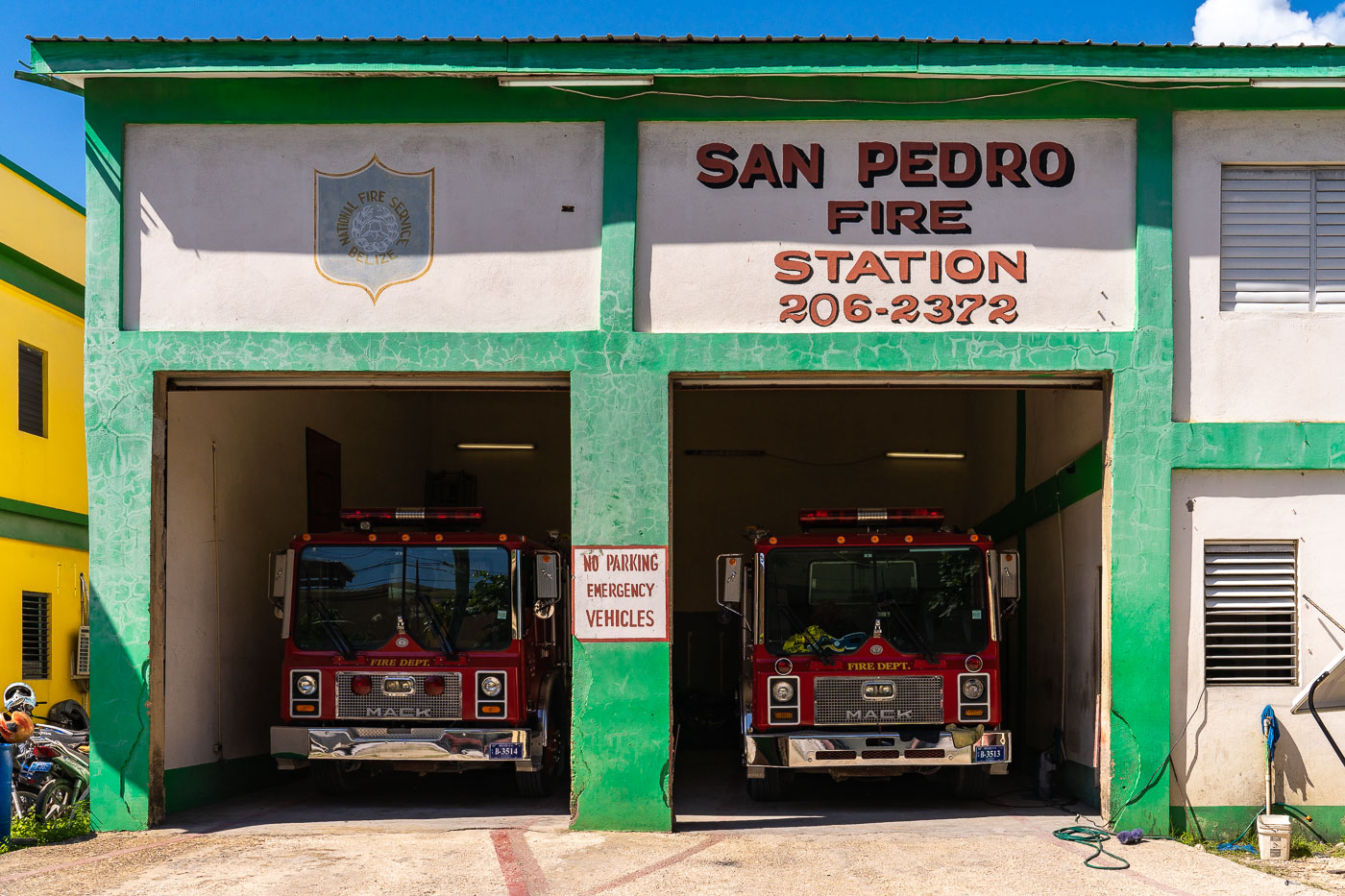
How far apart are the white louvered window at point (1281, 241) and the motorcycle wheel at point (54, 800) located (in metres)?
9.71

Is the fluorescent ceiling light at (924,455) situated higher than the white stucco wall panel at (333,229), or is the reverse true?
the white stucco wall panel at (333,229)

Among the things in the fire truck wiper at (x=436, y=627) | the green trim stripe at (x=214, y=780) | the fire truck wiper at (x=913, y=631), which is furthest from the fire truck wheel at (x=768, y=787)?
the green trim stripe at (x=214, y=780)

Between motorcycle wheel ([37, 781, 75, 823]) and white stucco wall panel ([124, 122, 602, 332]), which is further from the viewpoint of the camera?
motorcycle wheel ([37, 781, 75, 823])

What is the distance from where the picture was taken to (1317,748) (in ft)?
31.9

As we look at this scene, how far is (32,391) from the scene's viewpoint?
16.7 meters

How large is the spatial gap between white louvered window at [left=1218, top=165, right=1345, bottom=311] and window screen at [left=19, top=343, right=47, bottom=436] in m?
13.9

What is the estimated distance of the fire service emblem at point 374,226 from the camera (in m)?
9.95

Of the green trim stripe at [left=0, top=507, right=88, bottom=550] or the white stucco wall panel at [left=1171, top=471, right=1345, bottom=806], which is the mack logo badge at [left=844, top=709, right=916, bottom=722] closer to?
the white stucco wall panel at [left=1171, top=471, right=1345, bottom=806]

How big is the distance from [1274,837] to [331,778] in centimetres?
762

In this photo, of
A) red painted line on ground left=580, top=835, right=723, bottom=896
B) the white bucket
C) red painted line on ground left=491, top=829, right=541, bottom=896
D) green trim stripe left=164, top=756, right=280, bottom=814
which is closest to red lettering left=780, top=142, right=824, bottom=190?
red painted line on ground left=580, top=835, right=723, bottom=896

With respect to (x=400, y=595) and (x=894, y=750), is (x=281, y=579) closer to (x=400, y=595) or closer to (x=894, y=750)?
(x=400, y=595)

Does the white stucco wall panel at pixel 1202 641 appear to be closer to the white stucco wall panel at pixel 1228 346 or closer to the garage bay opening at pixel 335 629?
the white stucco wall panel at pixel 1228 346

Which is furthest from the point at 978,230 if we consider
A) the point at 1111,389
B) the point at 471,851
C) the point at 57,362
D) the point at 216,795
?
the point at 57,362

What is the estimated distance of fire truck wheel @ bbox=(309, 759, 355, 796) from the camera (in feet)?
38.0
